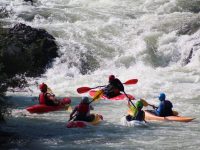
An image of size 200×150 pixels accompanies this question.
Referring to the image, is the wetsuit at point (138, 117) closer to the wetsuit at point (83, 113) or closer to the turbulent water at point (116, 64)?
the turbulent water at point (116, 64)

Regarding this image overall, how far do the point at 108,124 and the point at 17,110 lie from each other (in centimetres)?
283

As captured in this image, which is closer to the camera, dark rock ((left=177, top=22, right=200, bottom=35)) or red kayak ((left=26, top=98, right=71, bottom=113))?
red kayak ((left=26, top=98, right=71, bottom=113))

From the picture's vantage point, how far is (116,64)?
21.4 m

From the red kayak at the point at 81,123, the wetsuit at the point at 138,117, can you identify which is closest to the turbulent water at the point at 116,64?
the red kayak at the point at 81,123

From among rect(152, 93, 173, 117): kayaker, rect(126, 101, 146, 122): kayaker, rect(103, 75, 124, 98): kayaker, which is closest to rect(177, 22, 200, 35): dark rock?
rect(103, 75, 124, 98): kayaker

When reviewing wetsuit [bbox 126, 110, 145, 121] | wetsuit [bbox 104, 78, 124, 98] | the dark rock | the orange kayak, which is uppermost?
the dark rock

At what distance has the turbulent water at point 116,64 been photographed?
11016 millimetres

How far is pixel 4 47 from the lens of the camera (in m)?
9.66

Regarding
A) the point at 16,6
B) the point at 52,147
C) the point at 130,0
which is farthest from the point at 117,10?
the point at 52,147

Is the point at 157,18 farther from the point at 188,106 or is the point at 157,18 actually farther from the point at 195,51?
the point at 188,106

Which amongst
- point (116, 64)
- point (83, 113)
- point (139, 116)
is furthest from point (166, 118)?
point (116, 64)

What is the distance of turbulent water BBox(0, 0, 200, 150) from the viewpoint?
11.0 m

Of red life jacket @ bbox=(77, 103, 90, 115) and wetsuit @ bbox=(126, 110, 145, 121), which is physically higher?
red life jacket @ bbox=(77, 103, 90, 115)

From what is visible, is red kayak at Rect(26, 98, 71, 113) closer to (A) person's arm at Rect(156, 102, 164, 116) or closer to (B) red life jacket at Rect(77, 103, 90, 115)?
(B) red life jacket at Rect(77, 103, 90, 115)
